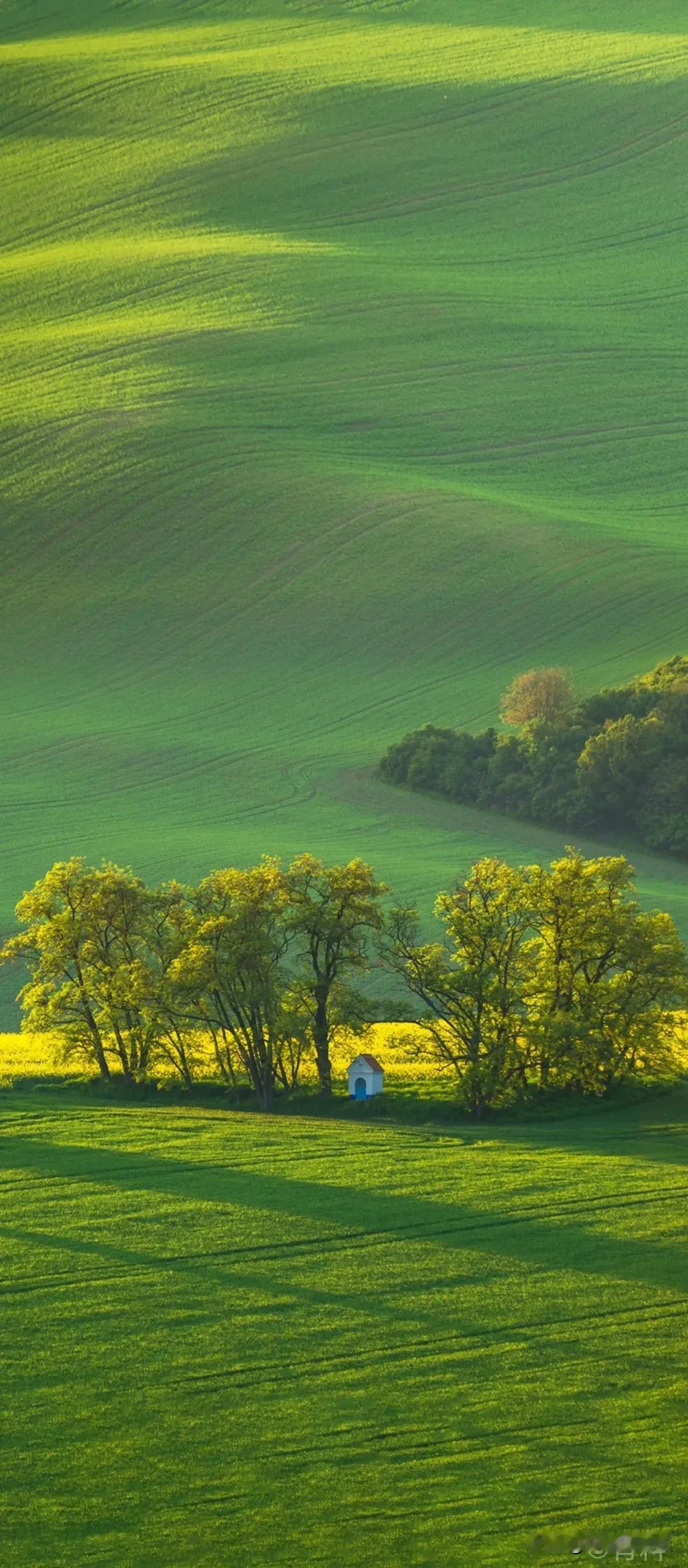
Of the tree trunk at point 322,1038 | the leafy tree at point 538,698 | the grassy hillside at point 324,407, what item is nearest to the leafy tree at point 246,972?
the tree trunk at point 322,1038

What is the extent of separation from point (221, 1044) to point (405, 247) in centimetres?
9721

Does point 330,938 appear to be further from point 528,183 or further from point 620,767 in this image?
point 528,183

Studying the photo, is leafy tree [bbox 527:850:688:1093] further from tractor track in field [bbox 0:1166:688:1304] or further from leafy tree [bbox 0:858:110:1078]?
leafy tree [bbox 0:858:110:1078]

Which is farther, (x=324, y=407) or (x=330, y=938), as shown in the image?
(x=324, y=407)

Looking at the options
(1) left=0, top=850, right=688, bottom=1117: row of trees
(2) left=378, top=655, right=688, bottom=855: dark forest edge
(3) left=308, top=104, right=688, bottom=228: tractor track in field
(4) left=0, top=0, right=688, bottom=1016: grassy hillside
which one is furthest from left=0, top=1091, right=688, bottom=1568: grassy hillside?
(3) left=308, top=104, right=688, bottom=228: tractor track in field

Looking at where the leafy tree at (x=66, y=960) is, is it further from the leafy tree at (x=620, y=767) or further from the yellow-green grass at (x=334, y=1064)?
the leafy tree at (x=620, y=767)

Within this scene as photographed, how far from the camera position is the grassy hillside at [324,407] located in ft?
262

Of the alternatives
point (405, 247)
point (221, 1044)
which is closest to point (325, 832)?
point (221, 1044)

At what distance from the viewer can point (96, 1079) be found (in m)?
40.9

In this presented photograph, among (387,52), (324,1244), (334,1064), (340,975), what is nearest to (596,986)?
(340,975)

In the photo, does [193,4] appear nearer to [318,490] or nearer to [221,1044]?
[318,490]

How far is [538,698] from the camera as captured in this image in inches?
3041

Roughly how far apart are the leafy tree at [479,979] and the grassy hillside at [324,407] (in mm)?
21468

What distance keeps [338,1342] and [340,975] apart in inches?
608
